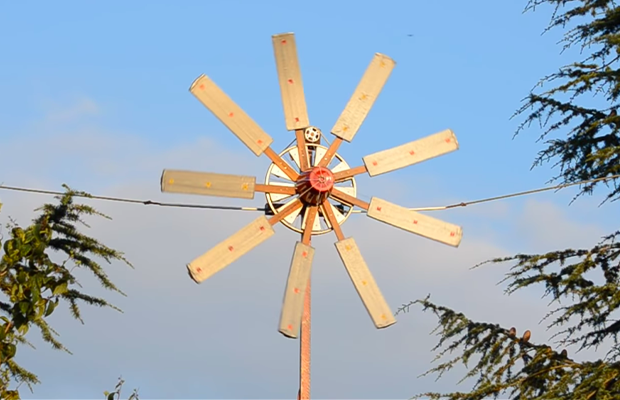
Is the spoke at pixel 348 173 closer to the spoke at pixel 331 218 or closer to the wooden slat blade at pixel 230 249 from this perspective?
the spoke at pixel 331 218

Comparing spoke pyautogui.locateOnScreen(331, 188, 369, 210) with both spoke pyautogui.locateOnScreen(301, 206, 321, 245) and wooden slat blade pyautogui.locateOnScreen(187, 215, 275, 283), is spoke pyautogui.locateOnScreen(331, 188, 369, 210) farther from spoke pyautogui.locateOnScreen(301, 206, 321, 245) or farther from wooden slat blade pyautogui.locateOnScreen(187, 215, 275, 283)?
wooden slat blade pyautogui.locateOnScreen(187, 215, 275, 283)

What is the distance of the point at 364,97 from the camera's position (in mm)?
8297

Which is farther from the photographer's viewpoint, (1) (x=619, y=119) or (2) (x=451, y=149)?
(1) (x=619, y=119)

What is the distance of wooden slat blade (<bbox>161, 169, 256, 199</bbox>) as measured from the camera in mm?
7633

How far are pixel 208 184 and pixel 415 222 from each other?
1563 mm

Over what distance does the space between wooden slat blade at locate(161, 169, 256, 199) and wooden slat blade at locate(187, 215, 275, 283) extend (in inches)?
10.2

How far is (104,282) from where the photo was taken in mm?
A: 8391

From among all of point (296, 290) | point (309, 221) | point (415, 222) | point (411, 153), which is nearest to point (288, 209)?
point (309, 221)

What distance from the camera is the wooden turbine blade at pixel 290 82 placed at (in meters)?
7.98

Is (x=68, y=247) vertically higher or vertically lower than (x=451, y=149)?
lower

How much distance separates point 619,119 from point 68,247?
553 centimetres

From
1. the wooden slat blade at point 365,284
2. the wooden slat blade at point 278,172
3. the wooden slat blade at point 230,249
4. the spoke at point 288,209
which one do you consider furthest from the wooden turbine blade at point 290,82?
the wooden slat blade at point 365,284

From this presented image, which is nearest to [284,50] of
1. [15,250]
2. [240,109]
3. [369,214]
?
[240,109]

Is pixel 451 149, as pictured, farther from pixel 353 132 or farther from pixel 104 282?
pixel 104 282
